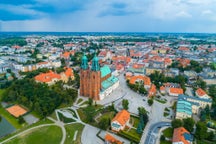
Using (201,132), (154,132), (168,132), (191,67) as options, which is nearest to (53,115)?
(154,132)

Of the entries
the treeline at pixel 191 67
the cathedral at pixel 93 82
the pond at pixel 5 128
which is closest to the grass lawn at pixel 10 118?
the pond at pixel 5 128

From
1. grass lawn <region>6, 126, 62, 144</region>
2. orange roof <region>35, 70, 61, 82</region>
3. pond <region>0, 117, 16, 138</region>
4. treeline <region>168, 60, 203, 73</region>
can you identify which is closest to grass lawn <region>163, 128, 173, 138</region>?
grass lawn <region>6, 126, 62, 144</region>

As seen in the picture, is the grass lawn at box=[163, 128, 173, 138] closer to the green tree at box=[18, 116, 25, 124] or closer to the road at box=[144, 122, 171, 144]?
the road at box=[144, 122, 171, 144]

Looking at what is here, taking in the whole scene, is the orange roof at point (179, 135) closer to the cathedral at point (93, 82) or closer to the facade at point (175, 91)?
the facade at point (175, 91)

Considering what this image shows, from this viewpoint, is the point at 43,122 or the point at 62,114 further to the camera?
the point at 62,114

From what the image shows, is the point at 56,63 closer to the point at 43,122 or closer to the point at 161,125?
the point at 43,122

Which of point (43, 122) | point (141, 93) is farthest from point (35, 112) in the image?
point (141, 93)
